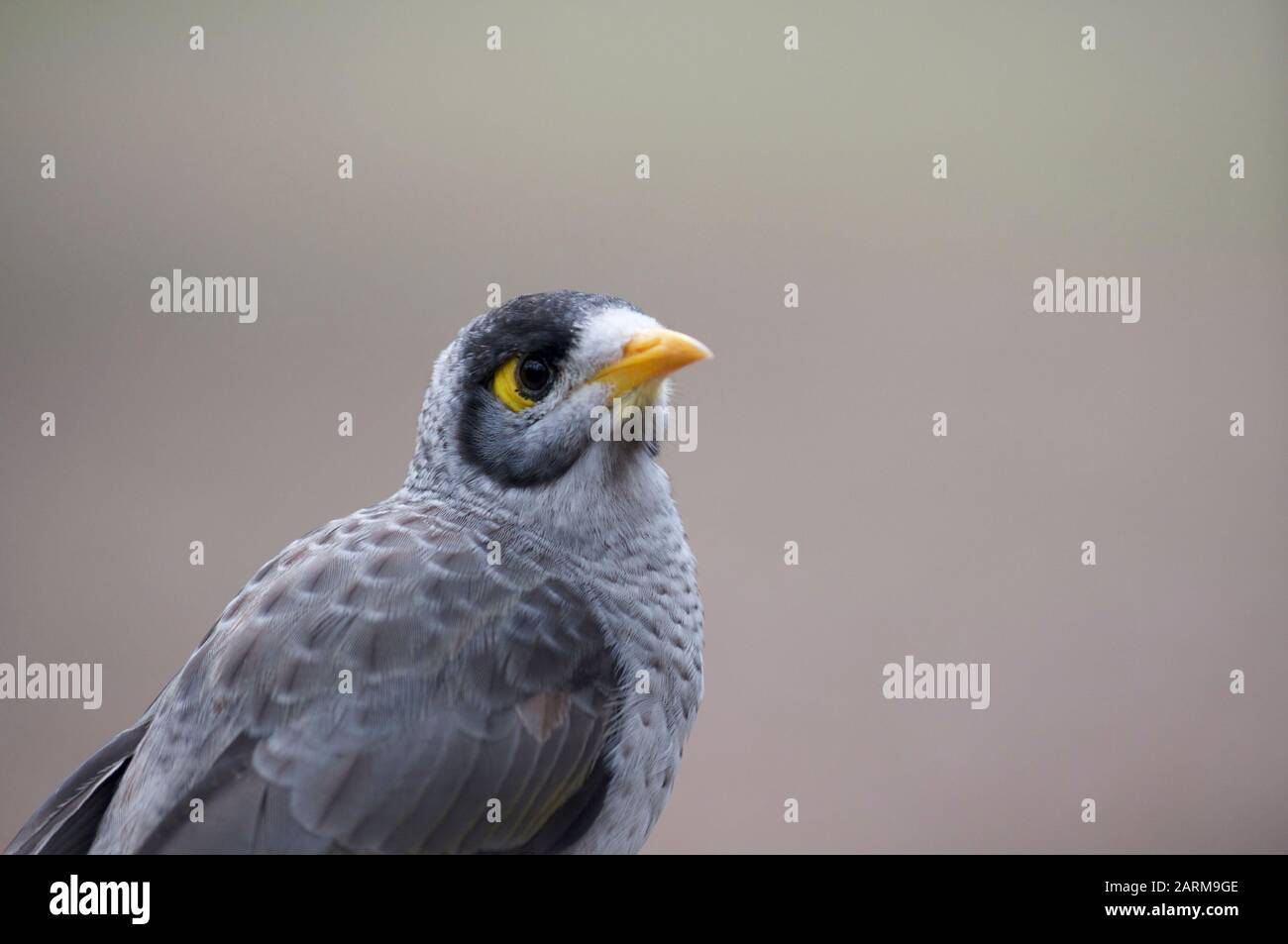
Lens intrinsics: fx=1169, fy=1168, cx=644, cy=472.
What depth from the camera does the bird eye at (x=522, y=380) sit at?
1.53m

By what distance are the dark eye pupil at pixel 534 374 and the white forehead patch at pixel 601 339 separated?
1.7 inches

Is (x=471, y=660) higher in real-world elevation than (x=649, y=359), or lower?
lower

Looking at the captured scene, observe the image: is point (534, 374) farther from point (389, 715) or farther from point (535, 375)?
point (389, 715)

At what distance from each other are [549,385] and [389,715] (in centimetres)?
46

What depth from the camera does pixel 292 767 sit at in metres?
1.36

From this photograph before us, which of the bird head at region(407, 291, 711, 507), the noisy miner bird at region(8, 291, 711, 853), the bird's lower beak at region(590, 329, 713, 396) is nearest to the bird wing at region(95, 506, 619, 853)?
the noisy miner bird at region(8, 291, 711, 853)

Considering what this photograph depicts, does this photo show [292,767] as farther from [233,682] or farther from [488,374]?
[488,374]

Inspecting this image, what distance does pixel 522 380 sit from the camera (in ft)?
5.07

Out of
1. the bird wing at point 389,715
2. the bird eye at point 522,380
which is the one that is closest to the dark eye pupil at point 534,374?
the bird eye at point 522,380

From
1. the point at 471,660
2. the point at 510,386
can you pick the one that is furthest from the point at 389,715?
the point at 510,386

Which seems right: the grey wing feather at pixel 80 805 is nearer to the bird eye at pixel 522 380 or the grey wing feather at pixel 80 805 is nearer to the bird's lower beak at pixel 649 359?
the bird eye at pixel 522 380

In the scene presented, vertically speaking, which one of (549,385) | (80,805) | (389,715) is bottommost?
(80,805)

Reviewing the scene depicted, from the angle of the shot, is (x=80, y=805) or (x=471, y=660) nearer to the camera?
(x=471, y=660)
